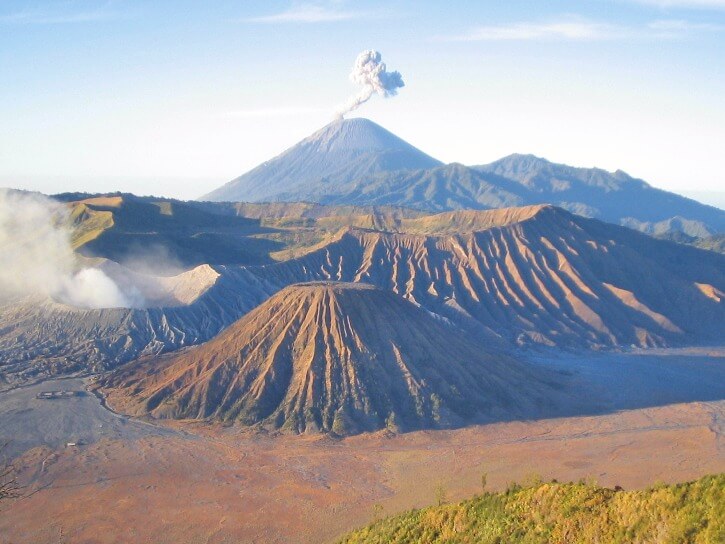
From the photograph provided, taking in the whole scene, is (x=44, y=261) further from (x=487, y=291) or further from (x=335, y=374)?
(x=487, y=291)

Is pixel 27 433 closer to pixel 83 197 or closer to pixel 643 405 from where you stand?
pixel 643 405

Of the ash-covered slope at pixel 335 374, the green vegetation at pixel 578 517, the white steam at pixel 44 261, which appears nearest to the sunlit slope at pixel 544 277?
the white steam at pixel 44 261

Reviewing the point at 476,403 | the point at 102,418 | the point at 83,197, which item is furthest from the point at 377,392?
the point at 83,197

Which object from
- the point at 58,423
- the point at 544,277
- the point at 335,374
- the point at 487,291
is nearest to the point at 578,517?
the point at 335,374

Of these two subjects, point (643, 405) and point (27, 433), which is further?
point (643, 405)

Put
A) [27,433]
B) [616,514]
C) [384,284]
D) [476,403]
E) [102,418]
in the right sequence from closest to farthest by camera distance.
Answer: [616,514], [27,433], [102,418], [476,403], [384,284]

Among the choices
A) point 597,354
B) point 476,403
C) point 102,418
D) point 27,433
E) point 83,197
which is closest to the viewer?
point 27,433

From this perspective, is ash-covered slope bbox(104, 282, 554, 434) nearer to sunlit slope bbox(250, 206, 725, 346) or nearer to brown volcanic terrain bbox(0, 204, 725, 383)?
brown volcanic terrain bbox(0, 204, 725, 383)
